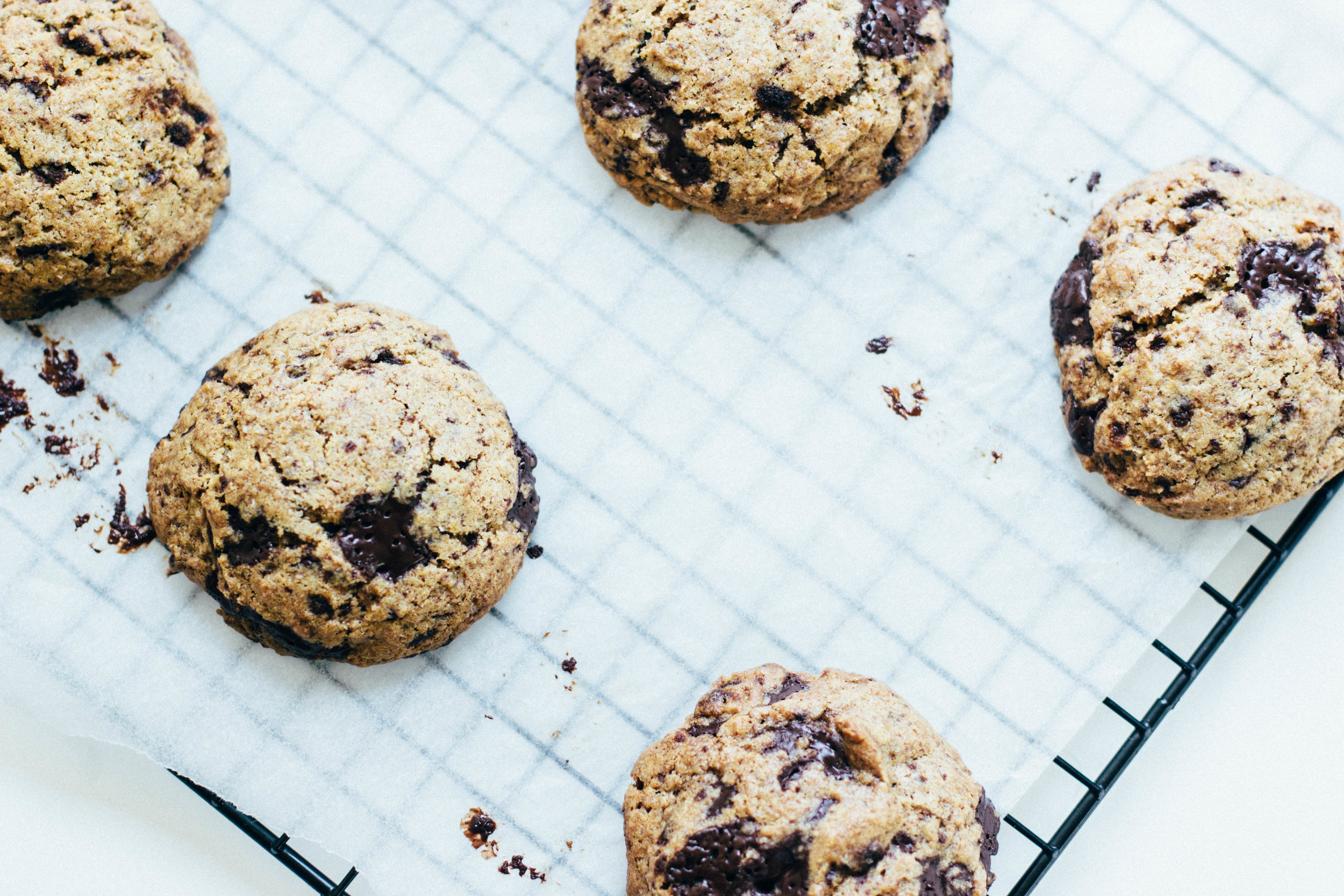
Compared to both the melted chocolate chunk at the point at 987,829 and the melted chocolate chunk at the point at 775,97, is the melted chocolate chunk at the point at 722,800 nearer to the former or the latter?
the melted chocolate chunk at the point at 987,829

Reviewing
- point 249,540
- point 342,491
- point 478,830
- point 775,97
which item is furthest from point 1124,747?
point 249,540

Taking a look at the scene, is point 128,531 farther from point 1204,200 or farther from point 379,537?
point 1204,200

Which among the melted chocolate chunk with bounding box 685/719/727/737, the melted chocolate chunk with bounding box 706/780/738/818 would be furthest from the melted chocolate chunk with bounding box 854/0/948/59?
the melted chocolate chunk with bounding box 706/780/738/818

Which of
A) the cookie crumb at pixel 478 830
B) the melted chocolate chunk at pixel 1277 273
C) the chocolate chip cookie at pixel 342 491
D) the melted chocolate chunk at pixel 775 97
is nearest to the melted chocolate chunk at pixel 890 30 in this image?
the melted chocolate chunk at pixel 775 97

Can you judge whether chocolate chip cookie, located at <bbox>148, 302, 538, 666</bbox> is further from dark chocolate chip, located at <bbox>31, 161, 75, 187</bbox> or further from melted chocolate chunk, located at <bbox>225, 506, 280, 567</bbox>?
dark chocolate chip, located at <bbox>31, 161, 75, 187</bbox>

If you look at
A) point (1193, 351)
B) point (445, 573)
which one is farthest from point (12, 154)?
point (1193, 351)

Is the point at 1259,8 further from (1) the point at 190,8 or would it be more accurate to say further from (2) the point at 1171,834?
(1) the point at 190,8
